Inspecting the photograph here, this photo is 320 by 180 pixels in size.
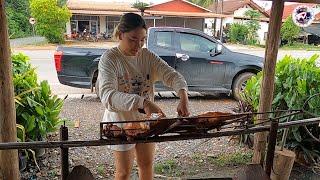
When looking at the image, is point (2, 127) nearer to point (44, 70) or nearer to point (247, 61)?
point (247, 61)

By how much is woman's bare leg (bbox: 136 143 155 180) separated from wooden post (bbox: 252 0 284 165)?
1115 millimetres

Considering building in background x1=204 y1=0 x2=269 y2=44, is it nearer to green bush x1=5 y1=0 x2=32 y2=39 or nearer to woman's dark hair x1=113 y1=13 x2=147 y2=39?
green bush x1=5 y1=0 x2=32 y2=39

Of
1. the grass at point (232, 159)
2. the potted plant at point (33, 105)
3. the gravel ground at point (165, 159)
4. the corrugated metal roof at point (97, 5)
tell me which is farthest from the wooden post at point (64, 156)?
the corrugated metal roof at point (97, 5)

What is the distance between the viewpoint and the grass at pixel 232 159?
414cm

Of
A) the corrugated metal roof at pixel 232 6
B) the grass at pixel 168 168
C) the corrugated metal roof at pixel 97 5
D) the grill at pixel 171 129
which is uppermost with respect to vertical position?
the corrugated metal roof at pixel 232 6

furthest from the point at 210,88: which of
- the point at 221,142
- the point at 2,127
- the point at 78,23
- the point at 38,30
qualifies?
the point at 78,23

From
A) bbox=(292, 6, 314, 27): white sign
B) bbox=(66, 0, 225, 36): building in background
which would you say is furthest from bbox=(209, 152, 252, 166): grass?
bbox=(66, 0, 225, 36): building in background

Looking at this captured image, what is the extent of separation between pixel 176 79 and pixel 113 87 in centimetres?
41

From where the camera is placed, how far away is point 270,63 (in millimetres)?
3320

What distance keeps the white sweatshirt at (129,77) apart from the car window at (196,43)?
4824mm

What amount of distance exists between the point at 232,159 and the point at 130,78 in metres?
2.57

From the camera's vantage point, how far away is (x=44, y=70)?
10.1 meters

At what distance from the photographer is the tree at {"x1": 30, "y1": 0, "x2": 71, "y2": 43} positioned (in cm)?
1708

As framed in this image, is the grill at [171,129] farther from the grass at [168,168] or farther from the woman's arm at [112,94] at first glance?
the grass at [168,168]
